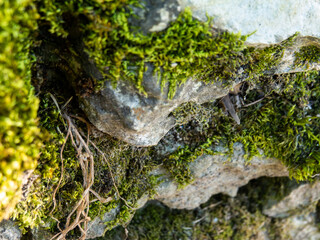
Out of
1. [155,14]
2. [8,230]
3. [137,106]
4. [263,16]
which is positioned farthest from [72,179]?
[263,16]

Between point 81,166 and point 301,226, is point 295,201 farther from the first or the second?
point 81,166

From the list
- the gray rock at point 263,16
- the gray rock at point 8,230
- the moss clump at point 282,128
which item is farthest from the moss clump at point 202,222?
the gray rock at point 263,16

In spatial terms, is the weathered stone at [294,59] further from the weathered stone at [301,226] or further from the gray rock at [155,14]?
the weathered stone at [301,226]

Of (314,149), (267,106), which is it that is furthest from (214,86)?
(314,149)

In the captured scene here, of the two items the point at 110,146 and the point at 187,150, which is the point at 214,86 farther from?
the point at 110,146

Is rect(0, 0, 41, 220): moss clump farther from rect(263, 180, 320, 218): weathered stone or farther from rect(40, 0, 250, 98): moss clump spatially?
rect(263, 180, 320, 218): weathered stone

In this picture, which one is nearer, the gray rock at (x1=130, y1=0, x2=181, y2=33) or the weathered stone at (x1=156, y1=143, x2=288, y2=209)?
the gray rock at (x1=130, y1=0, x2=181, y2=33)

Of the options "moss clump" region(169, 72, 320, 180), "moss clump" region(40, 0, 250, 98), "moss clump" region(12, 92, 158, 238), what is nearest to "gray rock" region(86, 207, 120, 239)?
"moss clump" region(12, 92, 158, 238)
